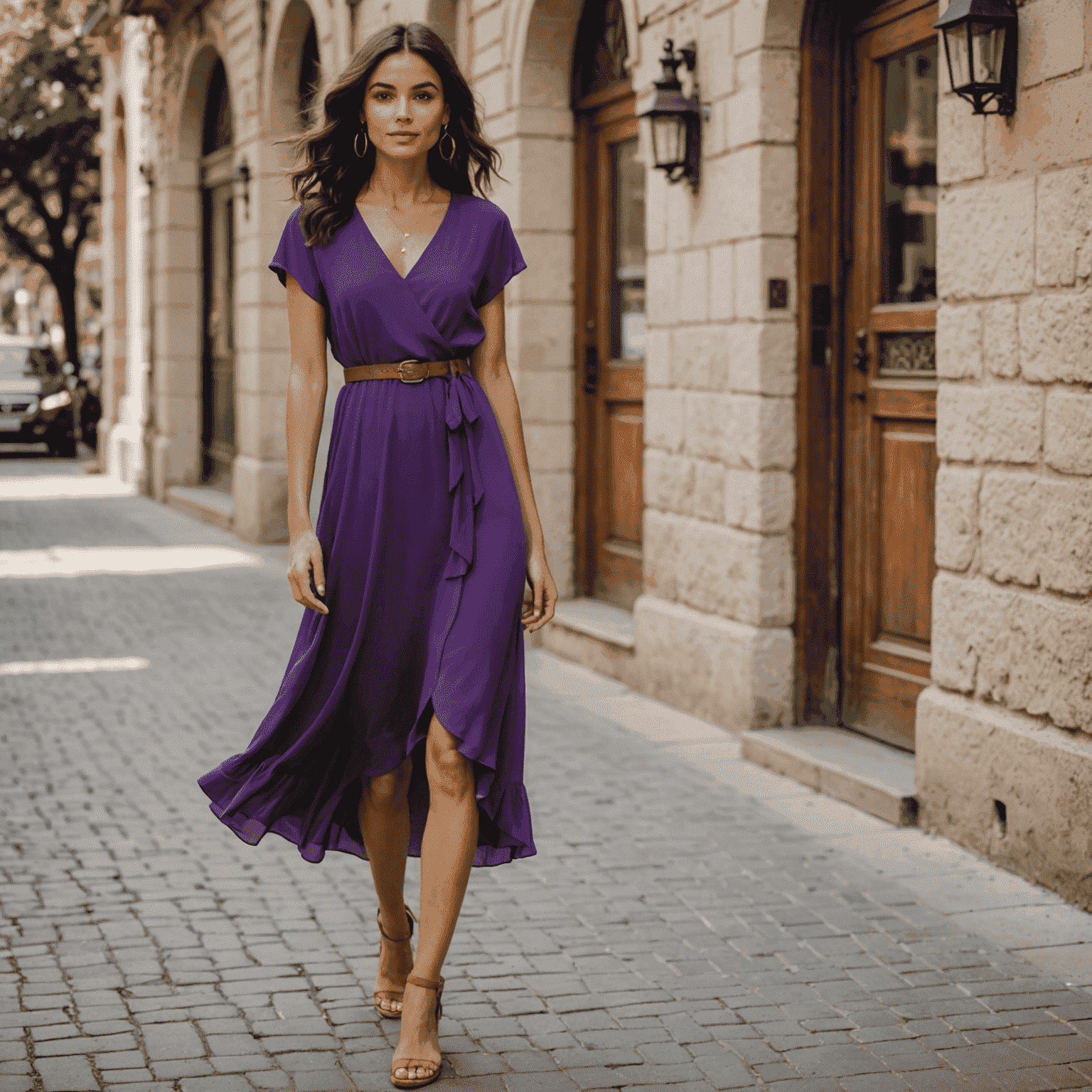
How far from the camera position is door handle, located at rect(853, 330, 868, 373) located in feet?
21.8

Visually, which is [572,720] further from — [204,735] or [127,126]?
[127,126]

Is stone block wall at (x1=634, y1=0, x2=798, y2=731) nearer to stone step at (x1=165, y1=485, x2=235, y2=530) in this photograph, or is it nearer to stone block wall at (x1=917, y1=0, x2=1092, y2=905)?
stone block wall at (x1=917, y1=0, x2=1092, y2=905)

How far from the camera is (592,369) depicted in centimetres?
942

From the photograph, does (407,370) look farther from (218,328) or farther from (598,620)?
(218,328)

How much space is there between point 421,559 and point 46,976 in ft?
4.91

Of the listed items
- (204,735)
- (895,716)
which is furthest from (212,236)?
(895,716)

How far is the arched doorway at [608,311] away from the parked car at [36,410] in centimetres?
1907

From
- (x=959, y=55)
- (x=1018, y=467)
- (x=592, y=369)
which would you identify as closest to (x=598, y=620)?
(x=592, y=369)

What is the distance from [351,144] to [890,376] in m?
3.26

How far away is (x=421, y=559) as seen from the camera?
362 centimetres

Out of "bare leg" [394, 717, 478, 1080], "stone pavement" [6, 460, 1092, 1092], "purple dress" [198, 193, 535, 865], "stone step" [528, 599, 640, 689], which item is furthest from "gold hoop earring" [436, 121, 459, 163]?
"stone step" [528, 599, 640, 689]

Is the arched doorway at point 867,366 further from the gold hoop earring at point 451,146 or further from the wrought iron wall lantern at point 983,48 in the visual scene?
the gold hoop earring at point 451,146

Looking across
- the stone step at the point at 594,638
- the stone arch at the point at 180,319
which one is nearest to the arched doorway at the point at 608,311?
the stone step at the point at 594,638

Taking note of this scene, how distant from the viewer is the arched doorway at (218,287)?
18.3 m
